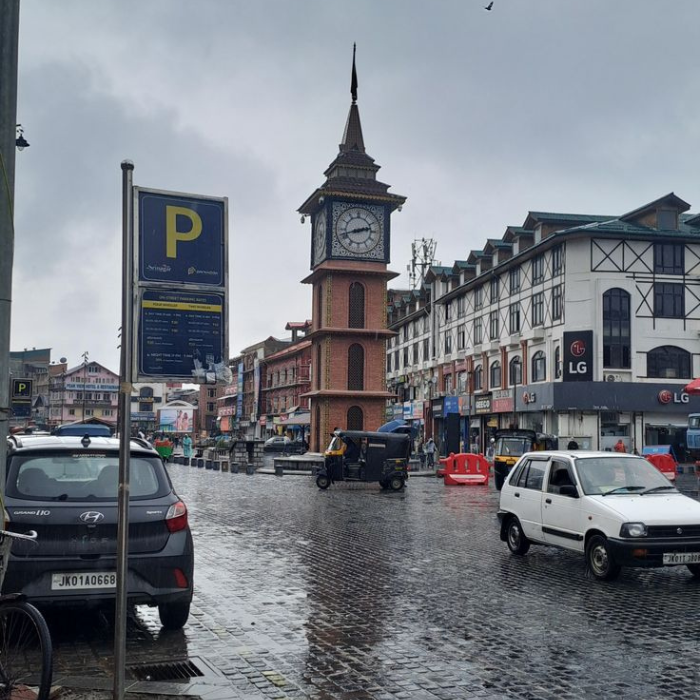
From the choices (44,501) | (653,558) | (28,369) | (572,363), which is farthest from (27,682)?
(28,369)

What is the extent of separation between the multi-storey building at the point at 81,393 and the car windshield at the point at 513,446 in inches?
4543

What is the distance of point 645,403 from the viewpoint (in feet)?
156

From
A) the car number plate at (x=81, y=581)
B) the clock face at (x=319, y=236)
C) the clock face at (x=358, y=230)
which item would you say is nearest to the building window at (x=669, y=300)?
the clock face at (x=358, y=230)

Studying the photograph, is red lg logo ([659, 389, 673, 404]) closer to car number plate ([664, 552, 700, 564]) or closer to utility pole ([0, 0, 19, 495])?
car number plate ([664, 552, 700, 564])

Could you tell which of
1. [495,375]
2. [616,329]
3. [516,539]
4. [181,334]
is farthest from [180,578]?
[495,375]

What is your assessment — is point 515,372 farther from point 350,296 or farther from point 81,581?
point 81,581

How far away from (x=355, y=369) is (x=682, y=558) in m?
43.7

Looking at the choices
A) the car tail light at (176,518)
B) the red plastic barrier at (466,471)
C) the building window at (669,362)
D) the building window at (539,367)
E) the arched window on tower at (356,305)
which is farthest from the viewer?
the arched window on tower at (356,305)

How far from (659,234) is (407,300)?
3257 centimetres

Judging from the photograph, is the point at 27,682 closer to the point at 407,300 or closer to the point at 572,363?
the point at 572,363

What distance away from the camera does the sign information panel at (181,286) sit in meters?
5.30

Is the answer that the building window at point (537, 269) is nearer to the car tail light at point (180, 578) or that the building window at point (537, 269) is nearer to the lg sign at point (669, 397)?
the lg sign at point (669, 397)

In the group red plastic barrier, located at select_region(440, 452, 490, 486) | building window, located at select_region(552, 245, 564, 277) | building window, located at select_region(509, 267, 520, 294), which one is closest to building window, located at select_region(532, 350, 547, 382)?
building window, located at select_region(552, 245, 564, 277)

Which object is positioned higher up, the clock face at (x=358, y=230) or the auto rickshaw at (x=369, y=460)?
the clock face at (x=358, y=230)
